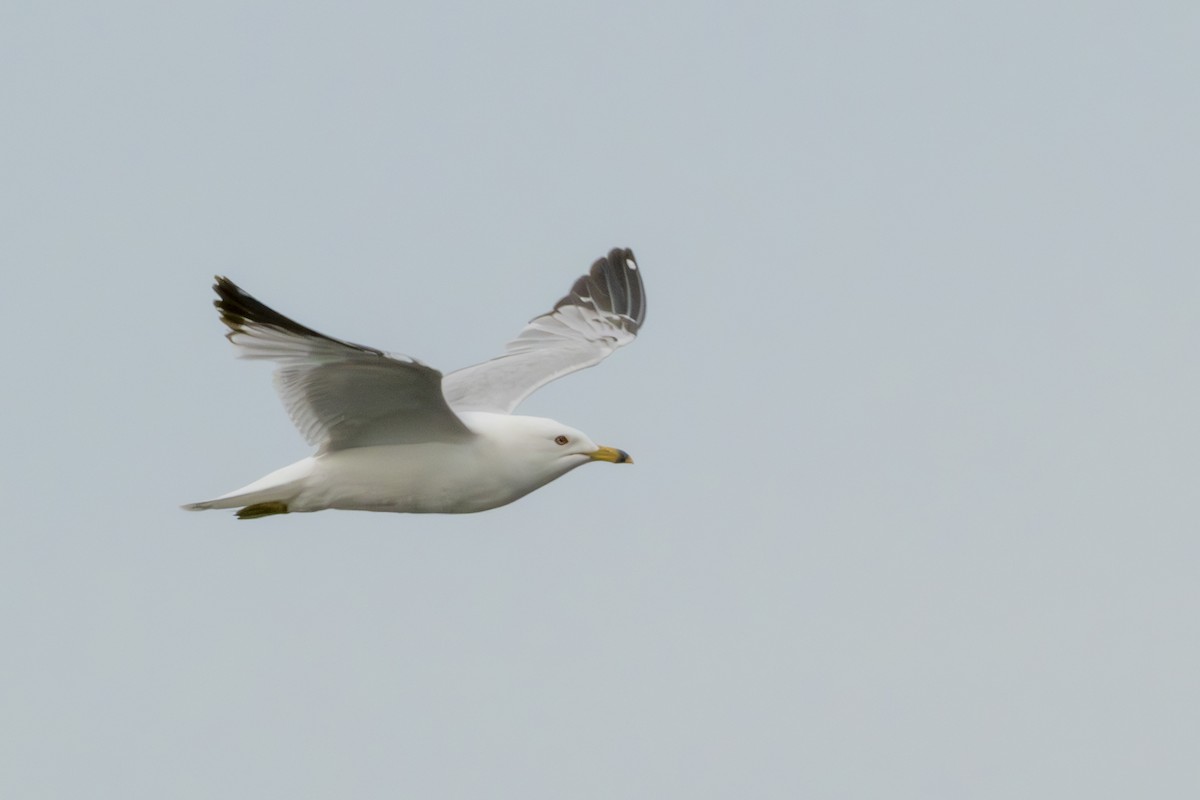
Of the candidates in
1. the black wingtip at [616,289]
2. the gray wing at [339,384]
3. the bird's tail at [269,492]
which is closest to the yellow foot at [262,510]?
the bird's tail at [269,492]

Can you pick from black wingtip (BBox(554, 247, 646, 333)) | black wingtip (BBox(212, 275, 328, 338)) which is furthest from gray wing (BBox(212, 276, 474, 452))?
black wingtip (BBox(554, 247, 646, 333))

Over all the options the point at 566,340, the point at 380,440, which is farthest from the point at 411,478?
the point at 566,340

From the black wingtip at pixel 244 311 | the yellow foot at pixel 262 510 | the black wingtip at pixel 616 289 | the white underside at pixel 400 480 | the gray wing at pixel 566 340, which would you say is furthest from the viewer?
the black wingtip at pixel 616 289

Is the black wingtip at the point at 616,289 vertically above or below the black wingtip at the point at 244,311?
above

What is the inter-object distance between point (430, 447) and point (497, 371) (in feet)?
8.38

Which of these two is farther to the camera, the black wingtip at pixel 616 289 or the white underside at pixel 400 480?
the black wingtip at pixel 616 289

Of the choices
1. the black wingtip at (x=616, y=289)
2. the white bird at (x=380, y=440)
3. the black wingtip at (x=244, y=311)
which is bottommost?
the white bird at (x=380, y=440)

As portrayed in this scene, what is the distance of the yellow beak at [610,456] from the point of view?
12.5 m

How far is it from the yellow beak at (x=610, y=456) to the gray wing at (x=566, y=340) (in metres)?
1.32

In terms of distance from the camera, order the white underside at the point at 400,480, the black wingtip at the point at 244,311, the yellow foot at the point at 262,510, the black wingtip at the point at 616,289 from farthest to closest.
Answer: the black wingtip at the point at 616,289 → the yellow foot at the point at 262,510 → the white underside at the point at 400,480 → the black wingtip at the point at 244,311

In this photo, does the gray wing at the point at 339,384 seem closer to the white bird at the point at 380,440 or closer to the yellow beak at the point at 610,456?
the white bird at the point at 380,440

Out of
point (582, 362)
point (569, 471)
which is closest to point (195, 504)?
point (569, 471)

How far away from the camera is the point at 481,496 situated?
1208 cm

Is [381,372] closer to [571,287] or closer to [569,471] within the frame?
[569,471]
